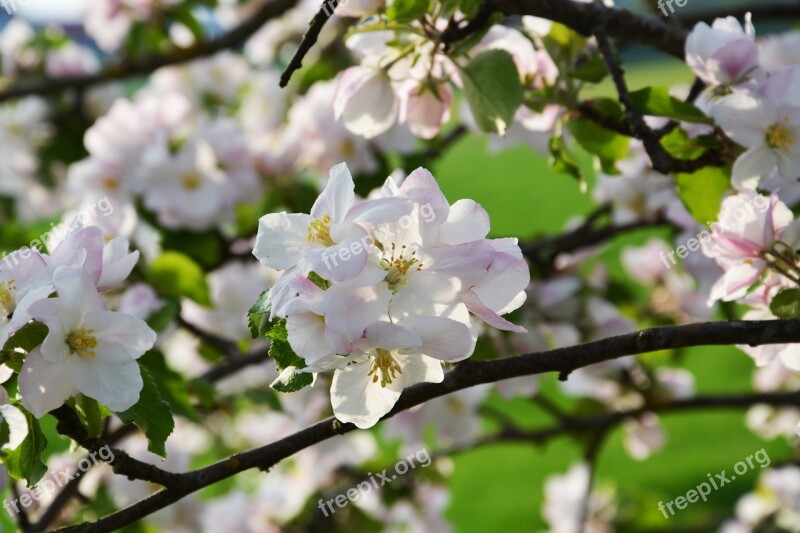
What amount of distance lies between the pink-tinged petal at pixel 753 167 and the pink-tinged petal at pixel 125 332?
573mm

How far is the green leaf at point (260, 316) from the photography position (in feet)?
2.23

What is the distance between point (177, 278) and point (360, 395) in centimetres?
91

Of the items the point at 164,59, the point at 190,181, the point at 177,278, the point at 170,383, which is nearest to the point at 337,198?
the point at 170,383

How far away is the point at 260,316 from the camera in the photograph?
2.31ft

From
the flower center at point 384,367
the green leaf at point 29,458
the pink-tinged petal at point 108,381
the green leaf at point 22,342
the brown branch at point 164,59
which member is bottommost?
the brown branch at point 164,59

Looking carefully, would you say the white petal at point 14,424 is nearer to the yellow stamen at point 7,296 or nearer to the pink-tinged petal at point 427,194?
the yellow stamen at point 7,296

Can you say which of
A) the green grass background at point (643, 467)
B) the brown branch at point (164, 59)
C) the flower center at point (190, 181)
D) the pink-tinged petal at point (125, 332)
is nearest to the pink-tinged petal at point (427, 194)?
the pink-tinged petal at point (125, 332)

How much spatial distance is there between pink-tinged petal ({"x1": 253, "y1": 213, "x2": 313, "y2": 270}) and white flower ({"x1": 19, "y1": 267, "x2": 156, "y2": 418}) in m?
0.12

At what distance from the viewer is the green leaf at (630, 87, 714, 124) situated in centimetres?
98

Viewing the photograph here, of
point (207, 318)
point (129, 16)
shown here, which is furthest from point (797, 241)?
point (129, 16)

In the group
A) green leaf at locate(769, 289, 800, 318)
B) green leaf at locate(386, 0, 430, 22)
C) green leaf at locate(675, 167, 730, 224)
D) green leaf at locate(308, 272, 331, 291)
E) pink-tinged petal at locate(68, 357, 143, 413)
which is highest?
green leaf at locate(386, 0, 430, 22)

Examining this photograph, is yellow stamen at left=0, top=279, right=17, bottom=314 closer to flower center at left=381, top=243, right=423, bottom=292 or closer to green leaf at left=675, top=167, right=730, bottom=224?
flower center at left=381, top=243, right=423, bottom=292

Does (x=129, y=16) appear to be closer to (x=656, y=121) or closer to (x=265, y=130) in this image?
(x=265, y=130)

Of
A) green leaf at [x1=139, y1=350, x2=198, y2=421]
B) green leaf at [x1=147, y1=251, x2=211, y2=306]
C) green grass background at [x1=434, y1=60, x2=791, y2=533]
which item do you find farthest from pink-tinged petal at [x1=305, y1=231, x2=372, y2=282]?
green grass background at [x1=434, y1=60, x2=791, y2=533]
